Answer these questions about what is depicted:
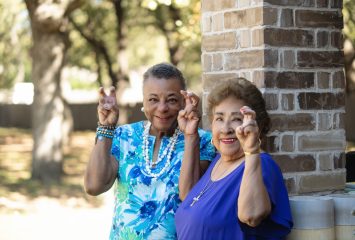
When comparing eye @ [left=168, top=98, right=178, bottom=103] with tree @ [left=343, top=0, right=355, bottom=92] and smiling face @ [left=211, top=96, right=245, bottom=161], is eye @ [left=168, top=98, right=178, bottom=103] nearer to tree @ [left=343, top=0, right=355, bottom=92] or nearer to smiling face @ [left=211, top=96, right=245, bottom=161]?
smiling face @ [left=211, top=96, right=245, bottom=161]

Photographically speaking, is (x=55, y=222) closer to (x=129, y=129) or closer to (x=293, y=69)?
(x=129, y=129)

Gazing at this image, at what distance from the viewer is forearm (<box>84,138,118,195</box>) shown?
3605 millimetres

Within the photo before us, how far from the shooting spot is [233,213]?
3020 millimetres

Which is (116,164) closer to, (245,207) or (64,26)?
(245,207)

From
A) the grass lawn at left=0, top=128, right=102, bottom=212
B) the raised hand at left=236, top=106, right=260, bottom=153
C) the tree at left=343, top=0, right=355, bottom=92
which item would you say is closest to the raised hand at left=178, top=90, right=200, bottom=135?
the raised hand at left=236, top=106, right=260, bottom=153

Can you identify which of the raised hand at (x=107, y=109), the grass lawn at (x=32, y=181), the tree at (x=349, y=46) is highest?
the tree at (x=349, y=46)

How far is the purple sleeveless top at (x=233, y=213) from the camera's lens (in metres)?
3.00

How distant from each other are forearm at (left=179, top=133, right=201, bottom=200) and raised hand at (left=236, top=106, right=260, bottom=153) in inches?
24.5

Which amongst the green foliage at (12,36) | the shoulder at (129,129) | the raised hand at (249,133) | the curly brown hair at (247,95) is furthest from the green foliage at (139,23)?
the raised hand at (249,133)

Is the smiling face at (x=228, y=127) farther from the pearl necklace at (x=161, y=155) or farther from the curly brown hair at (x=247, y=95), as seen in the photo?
the pearl necklace at (x=161, y=155)

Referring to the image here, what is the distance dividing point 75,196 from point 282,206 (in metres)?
10.0

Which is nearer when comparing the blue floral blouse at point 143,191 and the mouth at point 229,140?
the mouth at point 229,140

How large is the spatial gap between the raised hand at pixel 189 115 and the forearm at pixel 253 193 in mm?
616

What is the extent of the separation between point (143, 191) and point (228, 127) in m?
0.63
